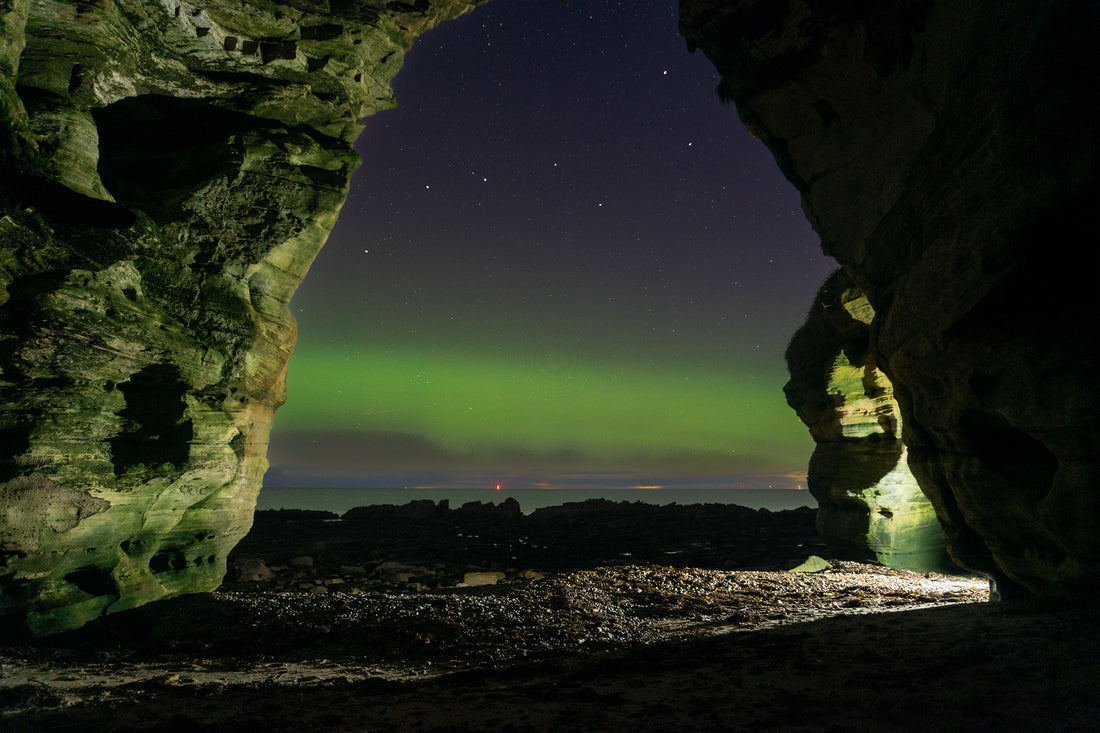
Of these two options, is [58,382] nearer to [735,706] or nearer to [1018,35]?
[735,706]

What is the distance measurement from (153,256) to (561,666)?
10.9 metres

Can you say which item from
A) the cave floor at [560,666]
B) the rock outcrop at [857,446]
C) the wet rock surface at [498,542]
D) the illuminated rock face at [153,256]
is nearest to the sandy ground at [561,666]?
the cave floor at [560,666]

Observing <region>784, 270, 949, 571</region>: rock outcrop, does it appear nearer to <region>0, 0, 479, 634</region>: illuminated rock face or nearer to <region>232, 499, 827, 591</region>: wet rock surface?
<region>232, 499, 827, 591</region>: wet rock surface

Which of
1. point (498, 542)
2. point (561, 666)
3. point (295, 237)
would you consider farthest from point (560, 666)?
point (498, 542)

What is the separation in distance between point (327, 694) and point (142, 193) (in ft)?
36.0

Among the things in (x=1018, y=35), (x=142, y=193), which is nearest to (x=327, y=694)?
(x=142, y=193)

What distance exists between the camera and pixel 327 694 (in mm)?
6270

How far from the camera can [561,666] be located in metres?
7.37

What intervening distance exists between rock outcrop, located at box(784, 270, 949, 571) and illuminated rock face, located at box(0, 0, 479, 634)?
17522 mm

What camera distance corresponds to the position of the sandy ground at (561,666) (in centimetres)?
470

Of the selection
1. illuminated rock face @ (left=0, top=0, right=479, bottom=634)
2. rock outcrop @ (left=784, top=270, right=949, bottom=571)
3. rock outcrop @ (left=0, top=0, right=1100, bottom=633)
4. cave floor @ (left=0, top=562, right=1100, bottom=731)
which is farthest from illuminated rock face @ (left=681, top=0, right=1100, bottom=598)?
illuminated rock face @ (left=0, top=0, right=479, bottom=634)

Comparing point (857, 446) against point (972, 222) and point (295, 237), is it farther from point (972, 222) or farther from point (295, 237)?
point (295, 237)

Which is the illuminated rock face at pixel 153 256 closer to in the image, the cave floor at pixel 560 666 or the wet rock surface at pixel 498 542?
the cave floor at pixel 560 666

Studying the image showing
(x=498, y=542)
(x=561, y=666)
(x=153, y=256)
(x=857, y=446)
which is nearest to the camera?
(x=561, y=666)
